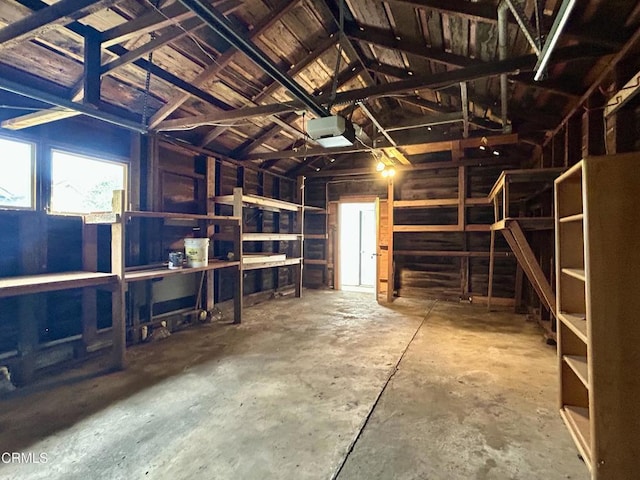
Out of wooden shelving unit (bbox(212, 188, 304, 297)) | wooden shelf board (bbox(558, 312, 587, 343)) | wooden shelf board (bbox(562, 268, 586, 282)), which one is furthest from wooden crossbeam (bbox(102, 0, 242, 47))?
→ wooden shelf board (bbox(558, 312, 587, 343))

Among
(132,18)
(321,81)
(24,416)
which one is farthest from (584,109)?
(24,416)

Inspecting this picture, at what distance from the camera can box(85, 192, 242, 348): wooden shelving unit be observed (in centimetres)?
279

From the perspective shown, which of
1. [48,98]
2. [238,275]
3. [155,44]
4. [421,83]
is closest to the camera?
[48,98]

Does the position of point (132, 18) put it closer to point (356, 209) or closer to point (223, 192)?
point (223, 192)

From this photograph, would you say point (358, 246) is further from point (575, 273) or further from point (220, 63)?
point (575, 273)

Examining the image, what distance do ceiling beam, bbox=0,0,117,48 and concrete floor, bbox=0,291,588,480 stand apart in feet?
7.74

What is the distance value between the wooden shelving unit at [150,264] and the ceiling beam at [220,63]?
1.14 m

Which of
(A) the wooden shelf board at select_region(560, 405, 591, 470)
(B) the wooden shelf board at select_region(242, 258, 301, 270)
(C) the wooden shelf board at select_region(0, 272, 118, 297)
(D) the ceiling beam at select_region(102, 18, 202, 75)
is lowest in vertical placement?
(A) the wooden shelf board at select_region(560, 405, 591, 470)

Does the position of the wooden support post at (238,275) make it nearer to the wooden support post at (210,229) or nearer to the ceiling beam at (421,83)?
the wooden support post at (210,229)

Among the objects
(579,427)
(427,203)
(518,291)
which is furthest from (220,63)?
(518,291)

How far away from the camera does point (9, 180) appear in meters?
2.73

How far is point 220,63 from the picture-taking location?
A: 3.20 metres

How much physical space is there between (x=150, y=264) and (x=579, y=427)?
4.14 meters

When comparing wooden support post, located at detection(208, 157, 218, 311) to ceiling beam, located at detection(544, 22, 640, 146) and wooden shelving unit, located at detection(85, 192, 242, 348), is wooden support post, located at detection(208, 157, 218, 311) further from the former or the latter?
ceiling beam, located at detection(544, 22, 640, 146)
